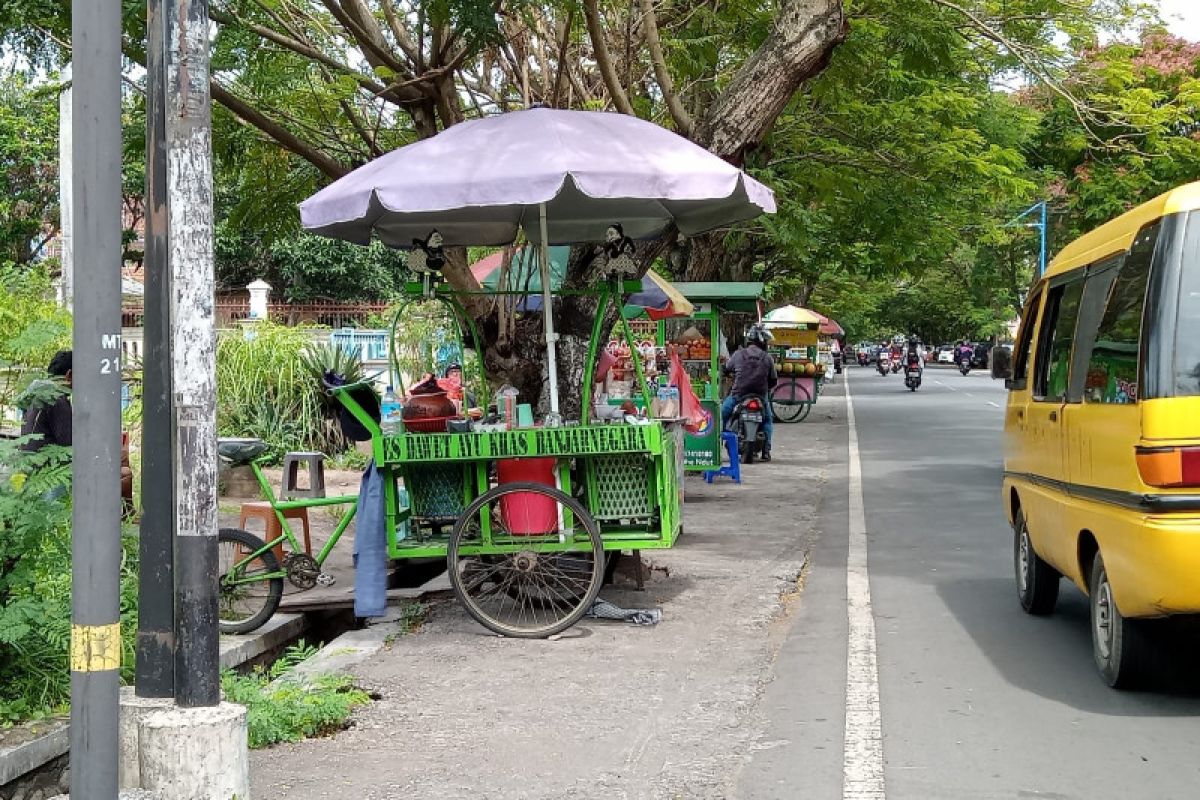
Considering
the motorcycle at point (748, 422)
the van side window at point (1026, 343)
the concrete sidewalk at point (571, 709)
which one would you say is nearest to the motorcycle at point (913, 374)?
the motorcycle at point (748, 422)

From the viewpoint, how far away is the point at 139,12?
25.5ft

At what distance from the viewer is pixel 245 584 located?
25.2ft

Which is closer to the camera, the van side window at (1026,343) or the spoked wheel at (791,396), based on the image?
the van side window at (1026,343)

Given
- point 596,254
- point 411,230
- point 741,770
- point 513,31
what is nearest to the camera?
point 741,770

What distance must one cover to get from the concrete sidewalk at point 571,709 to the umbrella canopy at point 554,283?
253cm

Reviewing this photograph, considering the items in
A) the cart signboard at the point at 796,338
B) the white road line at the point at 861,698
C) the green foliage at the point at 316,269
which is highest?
the green foliage at the point at 316,269

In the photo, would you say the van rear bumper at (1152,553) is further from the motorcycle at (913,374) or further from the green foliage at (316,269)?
the motorcycle at (913,374)

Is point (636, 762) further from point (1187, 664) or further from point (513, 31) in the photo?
point (513, 31)

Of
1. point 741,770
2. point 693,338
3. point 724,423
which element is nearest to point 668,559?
point 741,770

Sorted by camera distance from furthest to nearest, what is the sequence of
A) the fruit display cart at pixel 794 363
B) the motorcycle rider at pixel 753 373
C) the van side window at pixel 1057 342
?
the fruit display cart at pixel 794 363
the motorcycle rider at pixel 753 373
the van side window at pixel 1057 342

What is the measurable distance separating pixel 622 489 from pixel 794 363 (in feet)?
69.9

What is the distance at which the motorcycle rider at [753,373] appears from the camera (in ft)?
56.9

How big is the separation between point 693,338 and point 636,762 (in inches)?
470

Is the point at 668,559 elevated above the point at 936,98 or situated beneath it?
situated beneath
